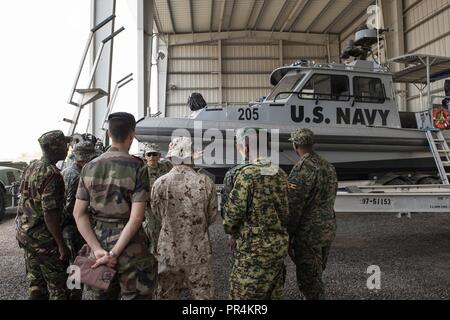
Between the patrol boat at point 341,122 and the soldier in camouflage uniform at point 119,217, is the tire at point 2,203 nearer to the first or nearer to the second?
the patrol boat at point 341,122

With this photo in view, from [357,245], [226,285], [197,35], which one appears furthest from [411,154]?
[197,35]

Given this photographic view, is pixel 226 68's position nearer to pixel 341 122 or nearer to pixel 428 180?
pixel 341 122

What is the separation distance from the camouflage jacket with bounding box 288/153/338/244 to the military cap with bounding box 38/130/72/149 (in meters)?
1.62

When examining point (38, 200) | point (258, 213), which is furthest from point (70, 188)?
point (258, 213)

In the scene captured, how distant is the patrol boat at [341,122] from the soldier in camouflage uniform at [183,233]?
2.47 meters

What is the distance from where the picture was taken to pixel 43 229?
8.29ft

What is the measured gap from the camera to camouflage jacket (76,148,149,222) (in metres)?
2.04

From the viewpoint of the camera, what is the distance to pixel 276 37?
69.2 feet

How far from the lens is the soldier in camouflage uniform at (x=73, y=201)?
3004mm

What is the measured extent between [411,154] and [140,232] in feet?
15.0

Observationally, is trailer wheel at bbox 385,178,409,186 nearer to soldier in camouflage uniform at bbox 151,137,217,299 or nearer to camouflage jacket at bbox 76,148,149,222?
soldier in camouflage uniform at bbox 151,137,217,299

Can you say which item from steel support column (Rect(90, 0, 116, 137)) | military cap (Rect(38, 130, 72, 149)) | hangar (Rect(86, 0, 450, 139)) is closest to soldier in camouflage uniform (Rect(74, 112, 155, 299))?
military cap (Rect(38, 130, 72, 149))

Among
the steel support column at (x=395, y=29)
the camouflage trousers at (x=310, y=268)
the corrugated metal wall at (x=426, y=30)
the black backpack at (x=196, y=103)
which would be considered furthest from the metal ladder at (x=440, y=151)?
the steel support column at (x=395, y=29)
